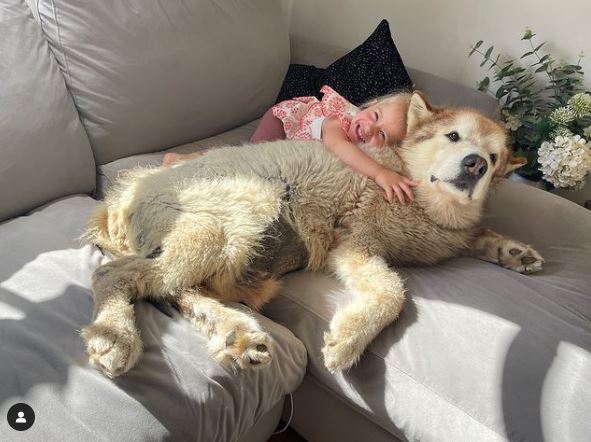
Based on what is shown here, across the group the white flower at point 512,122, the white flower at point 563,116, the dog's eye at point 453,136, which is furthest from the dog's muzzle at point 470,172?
the white flower at point 512,122

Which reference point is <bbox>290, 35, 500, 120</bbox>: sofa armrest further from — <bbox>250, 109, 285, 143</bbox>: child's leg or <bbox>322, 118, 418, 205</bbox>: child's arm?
<bbox>322, 118, 418, 205</bbox>: child's arm

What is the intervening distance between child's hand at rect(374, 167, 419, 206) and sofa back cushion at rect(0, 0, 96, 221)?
99 centimetres

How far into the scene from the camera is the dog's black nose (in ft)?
4.58

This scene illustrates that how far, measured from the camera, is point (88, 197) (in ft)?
5.66

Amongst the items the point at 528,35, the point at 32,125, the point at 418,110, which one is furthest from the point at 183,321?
the point at 528,35

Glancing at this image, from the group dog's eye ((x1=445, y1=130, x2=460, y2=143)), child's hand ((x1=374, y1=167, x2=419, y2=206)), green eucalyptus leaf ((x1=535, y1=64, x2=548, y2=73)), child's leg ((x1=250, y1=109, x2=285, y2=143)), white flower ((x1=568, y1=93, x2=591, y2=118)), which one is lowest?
child's leg ((x1=250, y1=109, x2=285, y2=143))

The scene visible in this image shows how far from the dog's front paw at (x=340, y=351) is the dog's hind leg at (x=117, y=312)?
0.43 m

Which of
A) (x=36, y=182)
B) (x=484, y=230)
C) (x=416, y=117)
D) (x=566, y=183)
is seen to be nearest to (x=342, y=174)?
(x=416, y=117)

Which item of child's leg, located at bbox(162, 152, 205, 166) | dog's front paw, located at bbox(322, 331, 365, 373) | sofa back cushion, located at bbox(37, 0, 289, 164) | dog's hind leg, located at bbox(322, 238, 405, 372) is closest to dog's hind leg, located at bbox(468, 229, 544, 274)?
dog's hind leg, located at bbox(322, 238, 405, 372)

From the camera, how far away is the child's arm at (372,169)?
153cm

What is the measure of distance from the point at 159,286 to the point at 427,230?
0.80 m

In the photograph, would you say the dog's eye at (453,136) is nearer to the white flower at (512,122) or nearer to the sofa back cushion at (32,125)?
the white flower at (512,122)

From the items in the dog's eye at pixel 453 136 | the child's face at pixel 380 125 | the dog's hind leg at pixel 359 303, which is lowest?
the dog's hind leg at pixel 359 303

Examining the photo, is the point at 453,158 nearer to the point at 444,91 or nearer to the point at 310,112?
the point at 310,112
